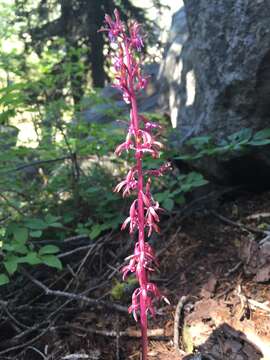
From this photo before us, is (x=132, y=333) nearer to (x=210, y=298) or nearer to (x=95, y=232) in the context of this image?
(x=210, y=298)

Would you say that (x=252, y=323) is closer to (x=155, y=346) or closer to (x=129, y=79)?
(x=155, y=346)

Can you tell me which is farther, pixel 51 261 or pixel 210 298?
pixel 210 298

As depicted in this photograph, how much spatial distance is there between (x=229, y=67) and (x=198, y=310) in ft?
6.41

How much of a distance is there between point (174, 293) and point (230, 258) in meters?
0.48

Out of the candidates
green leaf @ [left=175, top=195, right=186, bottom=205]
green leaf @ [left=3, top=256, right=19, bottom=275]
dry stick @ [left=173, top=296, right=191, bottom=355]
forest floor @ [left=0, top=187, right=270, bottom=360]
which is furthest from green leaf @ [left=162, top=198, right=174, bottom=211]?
green leaf @ [left=3, top=256, right=19, bottom=275]

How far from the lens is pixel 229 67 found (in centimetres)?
343

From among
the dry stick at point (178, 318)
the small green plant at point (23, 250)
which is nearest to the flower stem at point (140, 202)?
the dry stick at point (178, 318)

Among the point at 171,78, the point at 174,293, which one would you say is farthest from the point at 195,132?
the point at 171,78

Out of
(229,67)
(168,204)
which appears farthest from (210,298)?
(229,67)

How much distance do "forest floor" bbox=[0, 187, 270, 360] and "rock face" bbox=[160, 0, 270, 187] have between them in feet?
2.36

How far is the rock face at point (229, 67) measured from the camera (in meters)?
3.27

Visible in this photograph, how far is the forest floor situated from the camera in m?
2.36

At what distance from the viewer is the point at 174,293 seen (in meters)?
2.80

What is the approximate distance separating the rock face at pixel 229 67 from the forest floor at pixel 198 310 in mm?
718
